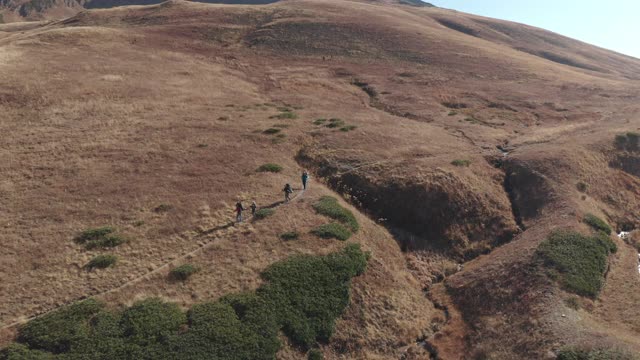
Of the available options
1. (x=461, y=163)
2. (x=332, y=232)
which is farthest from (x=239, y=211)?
(x=461, y=163)

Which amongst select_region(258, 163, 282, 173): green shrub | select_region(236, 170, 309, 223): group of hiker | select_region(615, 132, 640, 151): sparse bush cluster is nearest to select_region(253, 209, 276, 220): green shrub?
select_region(236, 170, 309, 223): group of hiker

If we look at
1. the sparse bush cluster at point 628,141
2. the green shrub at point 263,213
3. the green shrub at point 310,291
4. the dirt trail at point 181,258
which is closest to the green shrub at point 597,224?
the sparse bush cluster at point 628,141

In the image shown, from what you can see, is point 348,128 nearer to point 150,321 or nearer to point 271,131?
point 271,131

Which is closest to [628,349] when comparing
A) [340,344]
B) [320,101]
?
[340,344]

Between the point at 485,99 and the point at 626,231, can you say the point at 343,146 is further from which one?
the point at 485,99

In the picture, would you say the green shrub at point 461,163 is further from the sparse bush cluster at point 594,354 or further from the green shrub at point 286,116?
the sparse bush cluster at point 594,354
